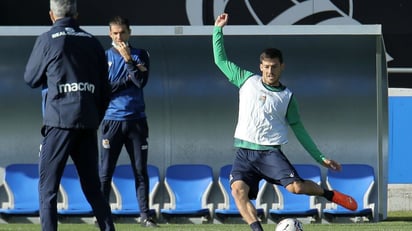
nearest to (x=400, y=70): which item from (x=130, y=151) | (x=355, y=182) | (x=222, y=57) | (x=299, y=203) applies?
(x=355, y=182)

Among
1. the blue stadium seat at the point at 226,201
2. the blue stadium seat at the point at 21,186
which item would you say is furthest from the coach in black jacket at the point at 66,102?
the blue stadium seat at the point at 21,186

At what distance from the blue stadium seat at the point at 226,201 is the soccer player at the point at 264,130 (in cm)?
432

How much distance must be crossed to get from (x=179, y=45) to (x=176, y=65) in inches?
12.6

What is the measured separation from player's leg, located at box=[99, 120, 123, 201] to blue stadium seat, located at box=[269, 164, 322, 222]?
275 centimetres

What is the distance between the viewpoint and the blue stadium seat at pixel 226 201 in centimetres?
1450

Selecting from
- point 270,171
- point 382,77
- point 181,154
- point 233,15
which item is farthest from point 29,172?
point 270,171

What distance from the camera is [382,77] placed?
14508mm

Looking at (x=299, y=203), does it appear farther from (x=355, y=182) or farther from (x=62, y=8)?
(x=62, y=8)

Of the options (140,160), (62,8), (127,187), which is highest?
(62,8)

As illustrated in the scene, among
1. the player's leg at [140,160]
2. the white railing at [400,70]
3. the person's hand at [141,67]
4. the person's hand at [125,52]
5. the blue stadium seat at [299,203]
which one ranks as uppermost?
the person's hand at [125,52]

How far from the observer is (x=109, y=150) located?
40.9ft

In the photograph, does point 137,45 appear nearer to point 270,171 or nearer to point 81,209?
point 81,209

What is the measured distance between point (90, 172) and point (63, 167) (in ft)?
0.68

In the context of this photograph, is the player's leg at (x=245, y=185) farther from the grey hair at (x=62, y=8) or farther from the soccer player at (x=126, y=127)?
the soccer player at (x=126, y=127)
